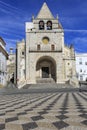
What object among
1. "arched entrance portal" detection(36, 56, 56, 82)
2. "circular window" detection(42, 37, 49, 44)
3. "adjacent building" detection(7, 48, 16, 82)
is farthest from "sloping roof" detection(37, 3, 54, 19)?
"adjacent building" detection(7, 48, 16, 82)

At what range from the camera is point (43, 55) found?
2009 inches

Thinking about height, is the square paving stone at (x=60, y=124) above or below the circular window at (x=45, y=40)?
below

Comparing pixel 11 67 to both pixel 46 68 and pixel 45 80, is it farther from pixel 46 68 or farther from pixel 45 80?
pixel 45 80

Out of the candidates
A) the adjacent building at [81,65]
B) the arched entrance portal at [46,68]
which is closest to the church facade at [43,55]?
the arched entrance portal at [46,68]

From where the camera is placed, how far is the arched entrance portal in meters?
52.9

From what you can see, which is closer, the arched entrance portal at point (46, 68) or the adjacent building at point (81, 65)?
the arched entrance portal at point (46, 68)

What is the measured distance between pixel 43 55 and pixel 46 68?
13.8 ft

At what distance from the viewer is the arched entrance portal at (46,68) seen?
2081 inches

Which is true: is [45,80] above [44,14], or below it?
below

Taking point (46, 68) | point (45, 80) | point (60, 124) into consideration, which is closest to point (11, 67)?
point (46, 68)

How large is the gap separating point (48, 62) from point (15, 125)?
48387 mm

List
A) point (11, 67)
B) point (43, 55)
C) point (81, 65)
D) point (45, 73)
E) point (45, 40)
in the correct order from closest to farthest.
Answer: point (43, 55) → point (45, 40) → point (45, 73) → point (11, 67) → point (81, 65)

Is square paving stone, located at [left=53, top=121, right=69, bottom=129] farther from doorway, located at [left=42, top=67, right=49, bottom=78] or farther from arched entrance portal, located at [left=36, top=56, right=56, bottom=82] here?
doorway, located at [left=42, top=67, right=49, bottom=78]

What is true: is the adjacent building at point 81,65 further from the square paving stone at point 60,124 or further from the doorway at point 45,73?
the square paving stone at point 60,124
